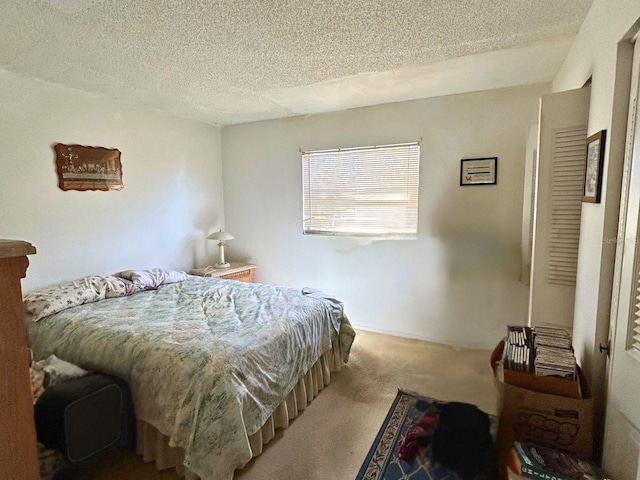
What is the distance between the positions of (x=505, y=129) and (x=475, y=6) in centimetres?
145

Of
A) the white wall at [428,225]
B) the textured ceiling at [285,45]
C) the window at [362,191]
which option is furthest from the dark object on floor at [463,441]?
the textured ceiling at [285,45]

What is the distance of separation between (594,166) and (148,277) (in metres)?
3.27

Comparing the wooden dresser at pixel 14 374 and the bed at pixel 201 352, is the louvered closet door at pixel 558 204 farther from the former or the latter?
the wooden dresser at pixel 14 374

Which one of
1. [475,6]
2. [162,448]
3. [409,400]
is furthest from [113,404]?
[475,6]

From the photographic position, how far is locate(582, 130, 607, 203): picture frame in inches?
55.3

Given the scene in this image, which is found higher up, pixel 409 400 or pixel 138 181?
pixel 138 181

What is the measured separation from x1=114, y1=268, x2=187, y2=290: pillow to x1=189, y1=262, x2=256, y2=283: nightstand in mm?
399

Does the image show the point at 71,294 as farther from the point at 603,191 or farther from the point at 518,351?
the point at 603,191

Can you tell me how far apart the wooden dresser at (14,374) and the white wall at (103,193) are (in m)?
2.12

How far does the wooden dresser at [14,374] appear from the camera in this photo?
87cm

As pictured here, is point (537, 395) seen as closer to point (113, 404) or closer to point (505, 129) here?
point (113, 404)

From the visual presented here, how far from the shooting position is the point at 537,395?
1369mm

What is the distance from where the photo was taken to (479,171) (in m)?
2.99

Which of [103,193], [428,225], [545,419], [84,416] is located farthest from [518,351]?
[103,193]
